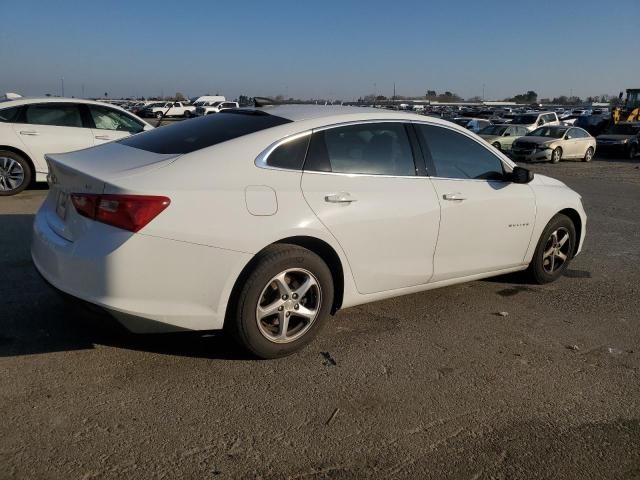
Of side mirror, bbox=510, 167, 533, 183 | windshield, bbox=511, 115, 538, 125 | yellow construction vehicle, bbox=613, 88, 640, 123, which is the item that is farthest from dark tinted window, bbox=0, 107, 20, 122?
yellow construction vehicle, bbox=613, 88, 640, 123

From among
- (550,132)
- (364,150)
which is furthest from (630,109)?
(364,150)

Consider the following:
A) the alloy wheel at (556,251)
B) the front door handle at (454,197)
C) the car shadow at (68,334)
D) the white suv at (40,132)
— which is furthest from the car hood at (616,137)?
the car shadow at (68,334)

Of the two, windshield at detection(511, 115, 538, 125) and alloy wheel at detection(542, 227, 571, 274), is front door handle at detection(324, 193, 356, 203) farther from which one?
windshield at detection(511, 115, 538, 125)

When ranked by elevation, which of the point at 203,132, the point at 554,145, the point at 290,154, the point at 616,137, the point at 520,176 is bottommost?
the point at 554,145

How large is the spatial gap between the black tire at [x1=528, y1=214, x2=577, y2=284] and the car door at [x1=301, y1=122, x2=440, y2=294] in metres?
1.48

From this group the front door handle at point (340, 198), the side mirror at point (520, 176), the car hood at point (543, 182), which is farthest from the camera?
the car hood at point (543, 182)

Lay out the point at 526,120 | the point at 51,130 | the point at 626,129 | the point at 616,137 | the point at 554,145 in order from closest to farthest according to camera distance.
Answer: the point at 51,130, the point at 554,145, the point at 616,137, the point at 626,129, the point at 526,120

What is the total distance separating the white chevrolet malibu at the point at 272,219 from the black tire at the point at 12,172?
18.5 ft

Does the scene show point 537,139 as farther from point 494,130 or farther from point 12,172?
point 12,172

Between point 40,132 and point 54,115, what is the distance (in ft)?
1.48

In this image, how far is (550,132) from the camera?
76.8ft

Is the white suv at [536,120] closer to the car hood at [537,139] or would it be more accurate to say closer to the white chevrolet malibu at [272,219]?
the car hood at [537,139]

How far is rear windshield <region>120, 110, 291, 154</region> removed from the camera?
12.3 feet

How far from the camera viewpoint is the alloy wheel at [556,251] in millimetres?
5434
